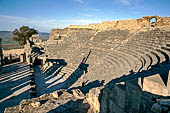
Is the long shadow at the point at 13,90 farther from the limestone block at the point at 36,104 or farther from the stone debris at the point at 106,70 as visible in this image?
the limestone block at the point at 36,104

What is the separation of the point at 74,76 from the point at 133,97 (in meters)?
8.69

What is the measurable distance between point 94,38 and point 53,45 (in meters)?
6.22

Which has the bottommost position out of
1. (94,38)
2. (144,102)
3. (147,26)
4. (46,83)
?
(46,83)

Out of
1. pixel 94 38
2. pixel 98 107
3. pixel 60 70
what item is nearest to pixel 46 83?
pixel 60 70

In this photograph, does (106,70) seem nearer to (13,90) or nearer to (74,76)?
(74,76)

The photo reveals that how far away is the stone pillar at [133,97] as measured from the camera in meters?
3.25

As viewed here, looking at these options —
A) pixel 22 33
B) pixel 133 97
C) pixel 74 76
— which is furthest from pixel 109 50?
pixel 22 33

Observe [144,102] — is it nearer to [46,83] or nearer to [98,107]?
[98,107]

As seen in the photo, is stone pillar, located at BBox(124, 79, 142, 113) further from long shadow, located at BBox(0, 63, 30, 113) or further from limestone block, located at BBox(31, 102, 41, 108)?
long shadow, located at BBox(0, 63, 30, 113)

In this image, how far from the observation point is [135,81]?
352 cm

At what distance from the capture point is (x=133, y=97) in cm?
343

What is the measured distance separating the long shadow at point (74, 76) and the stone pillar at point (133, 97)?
23.5ft

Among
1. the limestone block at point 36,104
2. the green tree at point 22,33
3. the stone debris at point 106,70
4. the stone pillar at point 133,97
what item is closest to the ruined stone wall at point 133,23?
the stone debris at point 106,70

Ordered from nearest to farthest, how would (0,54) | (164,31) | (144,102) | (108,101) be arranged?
1. (144,102)
2. (108,101)
3. (164,31)
4. (0,54)
